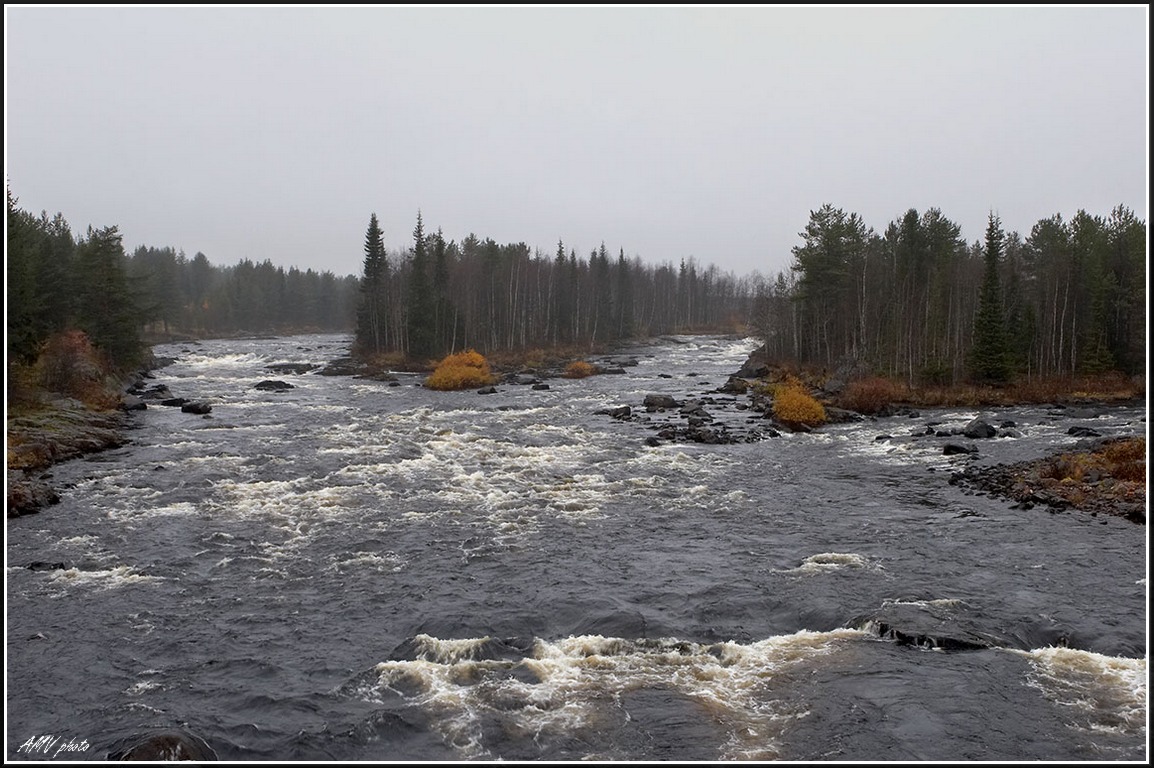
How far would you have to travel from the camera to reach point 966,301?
67.6 m

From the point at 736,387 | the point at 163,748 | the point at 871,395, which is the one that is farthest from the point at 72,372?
the point at 871,395

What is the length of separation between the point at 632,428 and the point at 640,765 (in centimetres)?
2954

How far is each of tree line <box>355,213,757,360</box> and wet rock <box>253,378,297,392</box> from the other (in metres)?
19.8

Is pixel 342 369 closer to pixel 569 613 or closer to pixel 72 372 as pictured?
pixel 72 372

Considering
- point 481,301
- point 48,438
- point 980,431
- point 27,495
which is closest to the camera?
point 27,495

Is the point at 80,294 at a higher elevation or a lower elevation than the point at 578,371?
higher

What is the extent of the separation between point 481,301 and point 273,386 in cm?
3678

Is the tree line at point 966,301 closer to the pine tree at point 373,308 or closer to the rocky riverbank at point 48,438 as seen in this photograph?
the pine tree at point 373,308

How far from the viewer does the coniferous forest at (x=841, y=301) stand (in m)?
54.2

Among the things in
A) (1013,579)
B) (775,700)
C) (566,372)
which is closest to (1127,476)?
(1013,579)

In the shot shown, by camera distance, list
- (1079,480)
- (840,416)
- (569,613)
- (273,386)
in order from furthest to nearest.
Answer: (273,386) < (840,416) < (1079,480) < (569,613)

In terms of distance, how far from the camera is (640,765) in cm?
1066

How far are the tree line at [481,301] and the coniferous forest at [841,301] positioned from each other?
24 centimetres

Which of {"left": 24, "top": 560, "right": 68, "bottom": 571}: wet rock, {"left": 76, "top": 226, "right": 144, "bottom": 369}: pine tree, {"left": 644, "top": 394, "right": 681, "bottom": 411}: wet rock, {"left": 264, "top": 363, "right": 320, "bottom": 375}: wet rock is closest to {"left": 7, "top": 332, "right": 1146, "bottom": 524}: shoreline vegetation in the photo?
{"left": 76, "top": 226, "right": 144, "bottom": 369}: pine tree
